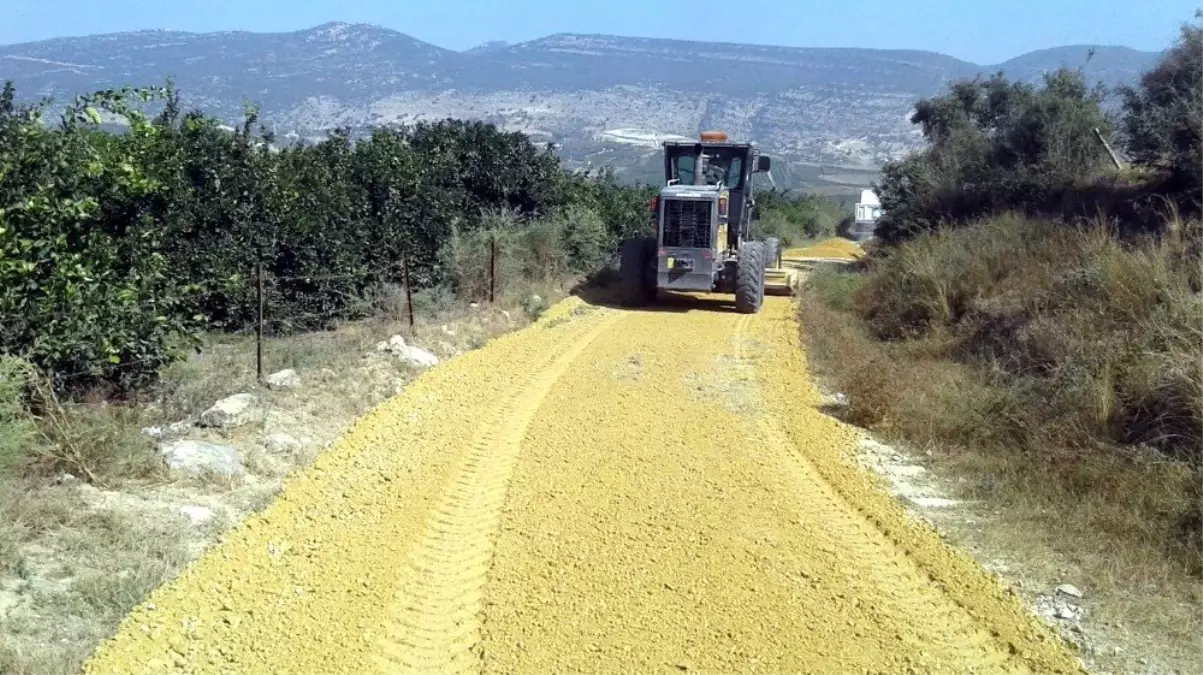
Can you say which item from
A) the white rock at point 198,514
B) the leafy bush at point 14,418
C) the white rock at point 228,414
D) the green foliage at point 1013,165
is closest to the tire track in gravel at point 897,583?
the white rock at point 198,514

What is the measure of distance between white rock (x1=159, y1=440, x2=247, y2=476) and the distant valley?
22.4m

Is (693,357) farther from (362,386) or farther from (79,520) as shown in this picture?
(79,520)

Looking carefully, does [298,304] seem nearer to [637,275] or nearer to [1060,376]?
[637,275]

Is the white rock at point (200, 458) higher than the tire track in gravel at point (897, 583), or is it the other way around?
the white rock at point (200, 458)

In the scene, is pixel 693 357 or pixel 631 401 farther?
pixel 693 357

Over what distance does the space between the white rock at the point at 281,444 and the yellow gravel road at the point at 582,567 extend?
345 millimetres

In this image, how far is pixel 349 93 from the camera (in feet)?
263

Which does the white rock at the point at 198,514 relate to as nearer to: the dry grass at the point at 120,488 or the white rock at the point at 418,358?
the dry grass at the point at 120,488

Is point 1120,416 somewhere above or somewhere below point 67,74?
below

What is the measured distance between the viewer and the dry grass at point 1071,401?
648cm

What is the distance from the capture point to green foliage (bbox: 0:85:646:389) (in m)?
8.44

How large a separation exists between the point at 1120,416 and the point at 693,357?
19.8ft

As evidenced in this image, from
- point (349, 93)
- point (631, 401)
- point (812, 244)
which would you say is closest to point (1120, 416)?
point (631, 401)

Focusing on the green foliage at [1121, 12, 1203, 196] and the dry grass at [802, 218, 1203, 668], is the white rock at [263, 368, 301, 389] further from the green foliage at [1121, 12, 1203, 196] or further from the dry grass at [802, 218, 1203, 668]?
the green foliage at [1121, 12, 1203, 196]
